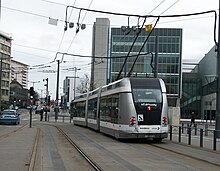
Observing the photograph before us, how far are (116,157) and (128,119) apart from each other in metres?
7.00

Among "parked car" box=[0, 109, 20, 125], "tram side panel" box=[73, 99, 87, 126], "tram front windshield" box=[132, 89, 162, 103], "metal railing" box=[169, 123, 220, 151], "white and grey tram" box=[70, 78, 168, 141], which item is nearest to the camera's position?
"metal railing" box=[169, 123, 220, 151]

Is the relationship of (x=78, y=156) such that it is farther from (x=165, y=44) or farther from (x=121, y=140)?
(x=165, y=44)

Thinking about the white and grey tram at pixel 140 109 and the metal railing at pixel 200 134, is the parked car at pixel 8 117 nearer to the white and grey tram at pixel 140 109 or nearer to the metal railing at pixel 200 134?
the metal railing at pixel 200 134

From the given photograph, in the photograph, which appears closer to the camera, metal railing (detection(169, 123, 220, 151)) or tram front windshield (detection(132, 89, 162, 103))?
metal railing (detection(169, 123, 220, 151))

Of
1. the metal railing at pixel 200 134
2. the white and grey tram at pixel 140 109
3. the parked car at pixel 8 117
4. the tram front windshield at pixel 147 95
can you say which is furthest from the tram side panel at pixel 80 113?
the tram front windshield at pixel 147 95

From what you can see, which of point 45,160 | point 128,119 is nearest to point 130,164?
point 45,160

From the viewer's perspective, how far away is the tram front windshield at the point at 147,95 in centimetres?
2328

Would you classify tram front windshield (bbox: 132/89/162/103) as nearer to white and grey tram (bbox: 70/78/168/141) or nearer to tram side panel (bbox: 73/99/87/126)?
white and grey tram (bbox: 70/78/168/141)

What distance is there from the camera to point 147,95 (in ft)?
76.8

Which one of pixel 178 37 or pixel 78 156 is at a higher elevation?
pixel 178 37

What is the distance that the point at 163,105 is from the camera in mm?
23359

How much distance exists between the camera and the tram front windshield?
2328cm

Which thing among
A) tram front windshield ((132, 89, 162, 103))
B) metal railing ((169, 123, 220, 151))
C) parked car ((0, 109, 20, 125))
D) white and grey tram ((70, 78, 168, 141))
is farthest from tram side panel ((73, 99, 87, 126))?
tram front windshield ((132, 89, 162, 103))

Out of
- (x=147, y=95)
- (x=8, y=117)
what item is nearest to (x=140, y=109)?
(x=147, y=95)
